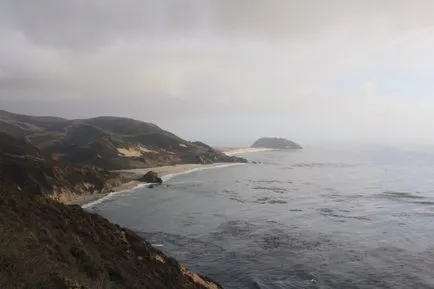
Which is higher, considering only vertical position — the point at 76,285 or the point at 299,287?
the point at 76,285

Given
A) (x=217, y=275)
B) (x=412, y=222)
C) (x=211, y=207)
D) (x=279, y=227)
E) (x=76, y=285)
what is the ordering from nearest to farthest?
(x=76, y=285) < (x=217, y=275) < (x=279, y=227) < (x=412, y=222) < (x=211, y=207)

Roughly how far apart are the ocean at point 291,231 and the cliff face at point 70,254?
24.7 feet

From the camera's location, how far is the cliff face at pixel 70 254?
1501 centimetres

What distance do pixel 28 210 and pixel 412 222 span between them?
52.2 m

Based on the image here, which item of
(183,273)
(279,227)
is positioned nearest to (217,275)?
(183,273)

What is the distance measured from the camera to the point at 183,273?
30.7m

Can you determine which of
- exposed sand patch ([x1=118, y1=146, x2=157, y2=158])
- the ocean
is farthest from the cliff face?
exposed sand patch ([x1=118, y1=146, x2=157, y2=158])

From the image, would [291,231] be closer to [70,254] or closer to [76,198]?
[70,254]

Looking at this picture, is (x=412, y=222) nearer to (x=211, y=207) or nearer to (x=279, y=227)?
(x=279, y=227)

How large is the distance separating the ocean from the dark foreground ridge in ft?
24.0

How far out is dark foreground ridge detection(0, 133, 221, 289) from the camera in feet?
49.2

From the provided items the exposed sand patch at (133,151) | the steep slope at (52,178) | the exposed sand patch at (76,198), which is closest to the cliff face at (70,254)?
the exposed sand patch at (76,198)

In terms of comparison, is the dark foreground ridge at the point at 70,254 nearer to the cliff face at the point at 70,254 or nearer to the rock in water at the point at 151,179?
the cliff face at the point at 70,254

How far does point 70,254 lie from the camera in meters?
22.8
